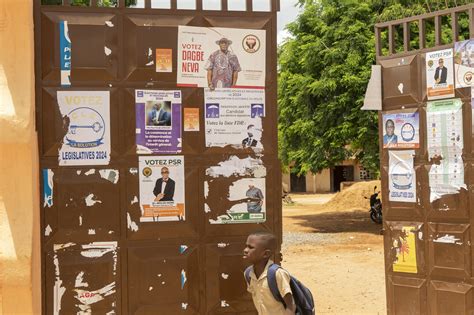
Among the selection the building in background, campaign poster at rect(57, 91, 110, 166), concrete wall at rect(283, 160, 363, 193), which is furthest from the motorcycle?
concrete wall at rect(283, 160, 363, 193)

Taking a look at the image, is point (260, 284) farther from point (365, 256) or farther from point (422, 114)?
point (365, 256)

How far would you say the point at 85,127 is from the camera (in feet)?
14.0

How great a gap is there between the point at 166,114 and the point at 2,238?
153cm

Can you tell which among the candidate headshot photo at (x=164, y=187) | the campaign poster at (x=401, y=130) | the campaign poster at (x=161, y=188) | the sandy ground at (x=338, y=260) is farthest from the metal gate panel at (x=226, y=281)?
the sandy ground at (x=338, y=260)

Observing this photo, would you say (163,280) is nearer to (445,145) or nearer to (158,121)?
(158,121)

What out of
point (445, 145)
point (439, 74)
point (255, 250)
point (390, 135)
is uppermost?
point (439, 74)

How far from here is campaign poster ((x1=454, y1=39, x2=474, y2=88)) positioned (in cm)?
566

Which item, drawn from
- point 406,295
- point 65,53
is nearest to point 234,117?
point 65,53

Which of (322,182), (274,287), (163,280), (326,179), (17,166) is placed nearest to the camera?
(17,166)

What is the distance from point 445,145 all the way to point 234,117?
8.43ft

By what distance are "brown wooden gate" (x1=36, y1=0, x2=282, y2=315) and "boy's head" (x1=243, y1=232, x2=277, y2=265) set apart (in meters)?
0.31

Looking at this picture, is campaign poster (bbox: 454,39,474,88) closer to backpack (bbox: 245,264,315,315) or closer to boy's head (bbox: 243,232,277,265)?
boy's head (bbox: 243,232,277,265)

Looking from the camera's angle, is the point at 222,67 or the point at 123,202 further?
the point at 222,67

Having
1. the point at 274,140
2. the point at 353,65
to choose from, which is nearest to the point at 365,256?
the point at 353,65
